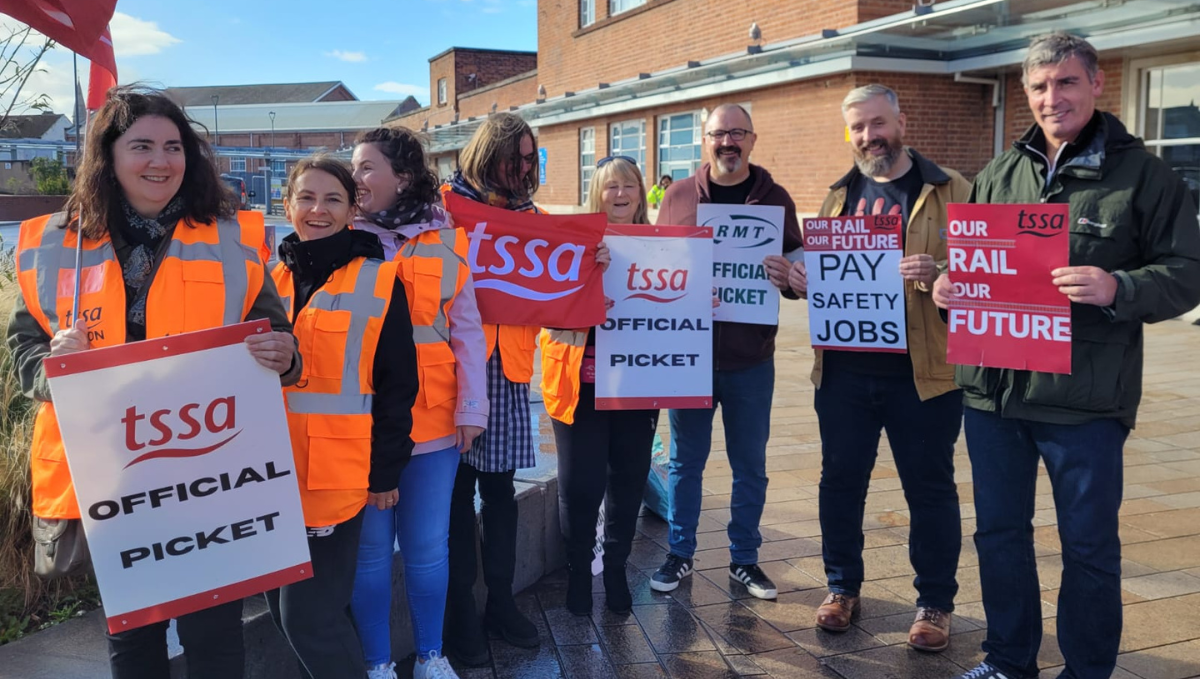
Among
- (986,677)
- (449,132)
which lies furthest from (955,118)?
(449,132)

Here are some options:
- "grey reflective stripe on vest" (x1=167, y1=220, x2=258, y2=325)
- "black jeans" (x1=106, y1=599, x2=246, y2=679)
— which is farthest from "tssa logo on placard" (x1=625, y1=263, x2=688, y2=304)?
"black jeans" (x1=106, y1=599, x2=246, y2=679)

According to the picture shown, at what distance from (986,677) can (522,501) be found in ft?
6.74

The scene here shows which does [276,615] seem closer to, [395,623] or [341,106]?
[395,623]

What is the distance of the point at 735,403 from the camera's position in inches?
167

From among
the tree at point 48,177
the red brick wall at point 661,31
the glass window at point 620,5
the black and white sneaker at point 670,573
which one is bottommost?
the black and white sneaker at point 670,573

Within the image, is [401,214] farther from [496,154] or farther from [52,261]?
[52,261]

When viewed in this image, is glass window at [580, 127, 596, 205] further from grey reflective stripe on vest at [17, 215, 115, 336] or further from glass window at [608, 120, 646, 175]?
grey reflective stripe on vest at [17, 215, 115, 336]

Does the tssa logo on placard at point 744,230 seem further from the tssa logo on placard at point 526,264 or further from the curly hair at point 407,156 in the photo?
the curly hair at point 407,156

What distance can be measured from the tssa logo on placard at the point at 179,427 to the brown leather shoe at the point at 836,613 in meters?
2.55

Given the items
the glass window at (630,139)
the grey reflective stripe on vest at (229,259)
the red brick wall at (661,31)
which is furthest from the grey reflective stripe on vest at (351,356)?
the glass window at (630,139)

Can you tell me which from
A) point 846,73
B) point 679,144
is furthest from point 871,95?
point 679,144

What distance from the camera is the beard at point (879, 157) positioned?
3.73 metres

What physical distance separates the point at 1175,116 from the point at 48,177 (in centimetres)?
2010

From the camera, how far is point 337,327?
274 centimetres
